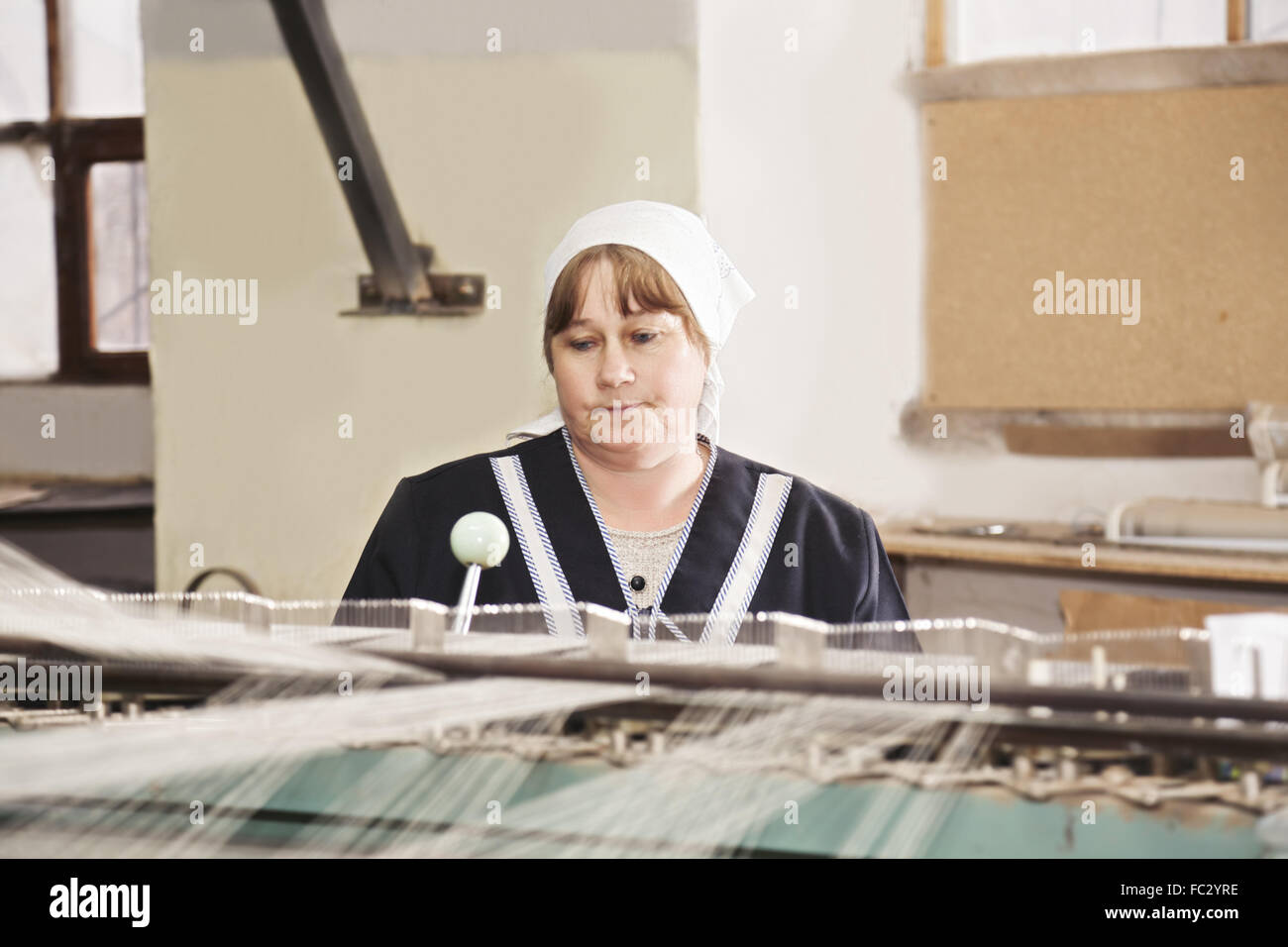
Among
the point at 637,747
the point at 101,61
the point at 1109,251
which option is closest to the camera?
the point at 637,747

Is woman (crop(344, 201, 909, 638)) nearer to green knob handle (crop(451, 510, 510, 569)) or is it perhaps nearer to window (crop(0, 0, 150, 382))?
green knob handle (crop(451, 510, 510, 569))

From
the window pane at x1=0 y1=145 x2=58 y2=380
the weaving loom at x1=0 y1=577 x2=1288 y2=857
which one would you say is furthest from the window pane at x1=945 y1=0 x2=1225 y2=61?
the window pane at x1=0 y1=145 x2=58 y2=380

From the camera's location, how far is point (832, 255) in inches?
126

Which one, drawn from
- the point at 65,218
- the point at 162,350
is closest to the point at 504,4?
the point at 162,350

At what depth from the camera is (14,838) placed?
1033 mm

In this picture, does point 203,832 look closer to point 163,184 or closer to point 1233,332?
point 163,184

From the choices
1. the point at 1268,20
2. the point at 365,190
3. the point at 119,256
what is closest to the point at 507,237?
the point at 365,190

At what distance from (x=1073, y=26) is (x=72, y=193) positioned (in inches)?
108

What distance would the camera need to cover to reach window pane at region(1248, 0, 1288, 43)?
2.86 metres

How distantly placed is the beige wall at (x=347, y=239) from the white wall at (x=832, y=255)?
348 millimetres

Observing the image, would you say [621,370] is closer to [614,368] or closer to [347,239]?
[614,368]
